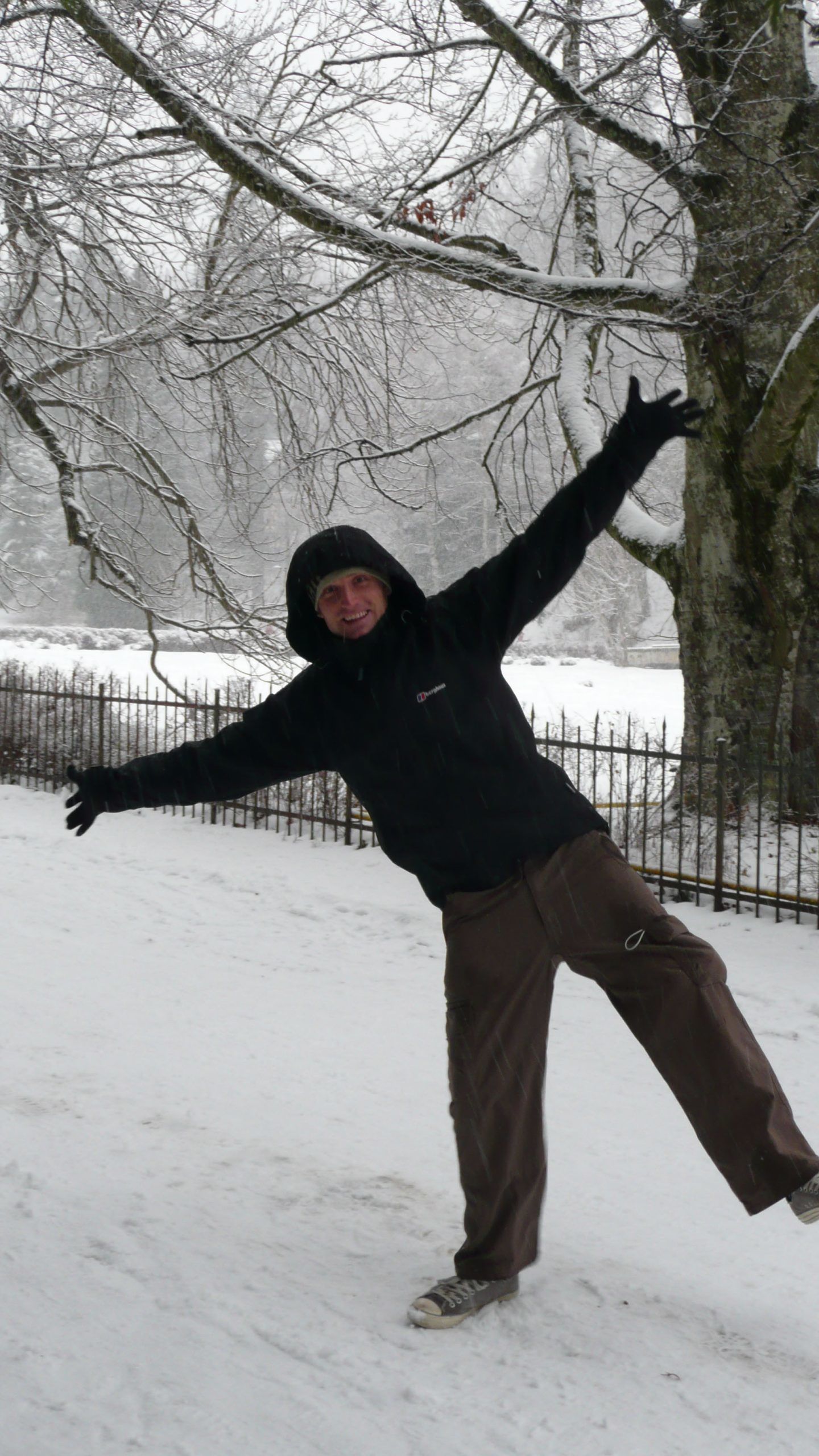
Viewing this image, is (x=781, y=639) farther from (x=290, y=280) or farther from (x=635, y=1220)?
(x=635, y=1220)

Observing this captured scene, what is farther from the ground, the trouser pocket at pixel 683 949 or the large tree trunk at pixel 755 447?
the large tree trunk at pixel 755 447

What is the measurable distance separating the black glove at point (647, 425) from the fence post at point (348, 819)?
7.55 metres

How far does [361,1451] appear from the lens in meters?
2.30

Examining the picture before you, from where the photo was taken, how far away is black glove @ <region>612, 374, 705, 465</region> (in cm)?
260

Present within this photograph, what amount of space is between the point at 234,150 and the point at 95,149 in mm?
977

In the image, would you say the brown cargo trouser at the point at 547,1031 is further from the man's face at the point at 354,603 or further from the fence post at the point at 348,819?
the fence post at the point at 348,819

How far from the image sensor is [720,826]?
770 centimetres

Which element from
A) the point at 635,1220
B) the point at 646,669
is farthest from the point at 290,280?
the point at 646,669

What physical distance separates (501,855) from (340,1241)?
131cm

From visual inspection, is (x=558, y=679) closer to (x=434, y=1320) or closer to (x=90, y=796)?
(x=90, y=796)

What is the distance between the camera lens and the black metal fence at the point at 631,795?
7.77 m

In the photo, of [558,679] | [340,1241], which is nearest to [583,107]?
[340,1241]

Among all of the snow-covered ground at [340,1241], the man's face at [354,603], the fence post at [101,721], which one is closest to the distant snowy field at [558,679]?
the fence post at [101,721]

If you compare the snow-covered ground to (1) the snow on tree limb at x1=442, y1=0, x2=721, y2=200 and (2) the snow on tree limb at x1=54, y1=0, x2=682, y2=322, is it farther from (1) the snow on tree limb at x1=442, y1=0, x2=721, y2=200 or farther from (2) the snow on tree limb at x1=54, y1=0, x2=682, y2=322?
(1) the snow on tree limb at x1=442, y1=0, x2=721, y2=200
